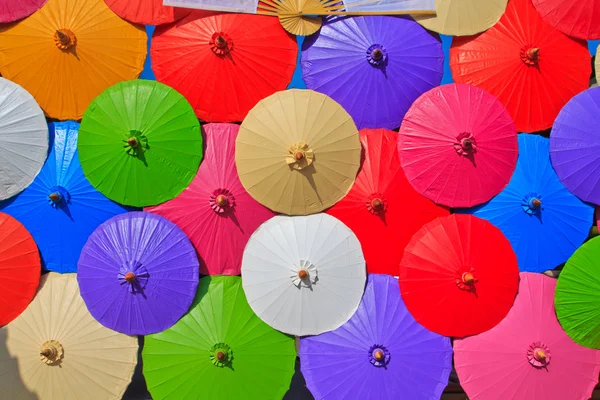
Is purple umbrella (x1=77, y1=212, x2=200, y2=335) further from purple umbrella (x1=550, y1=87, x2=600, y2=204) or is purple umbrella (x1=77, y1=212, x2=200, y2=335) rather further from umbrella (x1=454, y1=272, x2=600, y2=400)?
purple umbrella (x1=550, y1=87, x2=600, y2=204)

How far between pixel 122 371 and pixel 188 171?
204 centimetres

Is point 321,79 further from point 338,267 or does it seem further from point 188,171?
point 338,267

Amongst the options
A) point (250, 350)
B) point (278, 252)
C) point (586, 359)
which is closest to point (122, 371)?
point (250, 350)

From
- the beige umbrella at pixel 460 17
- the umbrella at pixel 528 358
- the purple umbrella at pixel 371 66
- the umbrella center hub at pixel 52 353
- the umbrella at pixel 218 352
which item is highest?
the beige umbrella at pixel 460 17

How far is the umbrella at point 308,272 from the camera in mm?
4305

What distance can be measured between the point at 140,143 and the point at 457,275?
10.6 ft

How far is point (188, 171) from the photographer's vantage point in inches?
170

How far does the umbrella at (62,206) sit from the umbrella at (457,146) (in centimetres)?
295

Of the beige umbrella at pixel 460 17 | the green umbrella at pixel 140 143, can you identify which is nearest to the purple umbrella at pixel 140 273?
the green umbrella at pixel 140 143

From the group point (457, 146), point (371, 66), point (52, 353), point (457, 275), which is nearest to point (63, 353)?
point (52, 353)

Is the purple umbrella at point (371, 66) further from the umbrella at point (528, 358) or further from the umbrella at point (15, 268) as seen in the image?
the umbrella at point (15, 268)

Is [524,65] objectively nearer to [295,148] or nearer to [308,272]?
[295,148]

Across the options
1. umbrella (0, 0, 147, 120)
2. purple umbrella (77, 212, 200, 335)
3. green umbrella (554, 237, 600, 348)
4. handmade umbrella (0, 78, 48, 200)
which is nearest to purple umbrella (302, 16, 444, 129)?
umbrella (0, 0, 147, 120)

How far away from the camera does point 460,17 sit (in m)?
4.67
